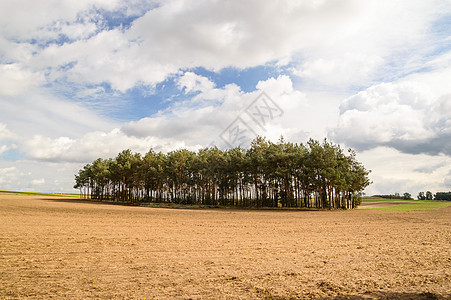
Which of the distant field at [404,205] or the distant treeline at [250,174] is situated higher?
the distant treeline at [250,174]

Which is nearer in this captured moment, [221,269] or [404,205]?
[221,269]

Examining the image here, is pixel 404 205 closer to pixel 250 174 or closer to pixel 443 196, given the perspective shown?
pixel 250 174

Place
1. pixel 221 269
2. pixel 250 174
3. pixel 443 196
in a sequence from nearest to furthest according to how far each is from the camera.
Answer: pixel 221 269 → pixel 250 174 → pixel 443 196

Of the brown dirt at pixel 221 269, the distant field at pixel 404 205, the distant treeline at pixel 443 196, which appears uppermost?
the brown dirt at pixel 221 269

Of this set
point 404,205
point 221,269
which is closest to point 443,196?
point 404,205

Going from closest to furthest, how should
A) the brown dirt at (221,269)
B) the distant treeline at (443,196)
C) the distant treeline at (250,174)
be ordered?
the brown dirt at (221,269) < the distant treeline at (250,174) < the distant treeline at (443,196)

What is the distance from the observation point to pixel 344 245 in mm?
14430

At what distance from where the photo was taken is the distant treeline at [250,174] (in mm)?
54594

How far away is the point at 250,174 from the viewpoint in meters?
66.5

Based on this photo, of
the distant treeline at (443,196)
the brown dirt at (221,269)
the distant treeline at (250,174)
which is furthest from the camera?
the distant treeline at (443,196)

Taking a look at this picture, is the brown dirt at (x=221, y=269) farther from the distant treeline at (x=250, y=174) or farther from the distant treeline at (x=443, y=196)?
the distant treeline at (x=443, y=196)

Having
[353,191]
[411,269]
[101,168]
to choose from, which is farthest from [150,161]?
[411,269]

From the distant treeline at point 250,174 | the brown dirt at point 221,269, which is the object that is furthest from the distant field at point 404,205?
the brown dirt at point 221,269

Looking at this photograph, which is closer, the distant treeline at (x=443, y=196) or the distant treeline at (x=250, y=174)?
the distant treeline at (x=250, y=174)
